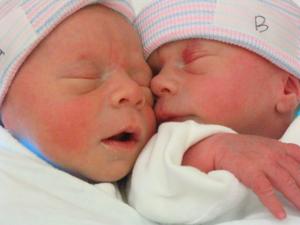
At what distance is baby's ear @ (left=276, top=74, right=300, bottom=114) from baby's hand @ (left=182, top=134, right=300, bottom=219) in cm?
24

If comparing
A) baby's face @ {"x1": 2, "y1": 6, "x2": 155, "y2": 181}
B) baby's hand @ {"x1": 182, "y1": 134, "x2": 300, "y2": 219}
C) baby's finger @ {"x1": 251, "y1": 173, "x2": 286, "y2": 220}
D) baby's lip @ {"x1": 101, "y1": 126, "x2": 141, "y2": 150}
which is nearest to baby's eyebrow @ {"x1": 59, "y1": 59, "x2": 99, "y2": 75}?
baby's face @ {"x1": 2, "y1": 6, "x2": 155, "y2": 181}

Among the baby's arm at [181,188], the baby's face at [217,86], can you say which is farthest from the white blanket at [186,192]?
the baby's face at [217,86]

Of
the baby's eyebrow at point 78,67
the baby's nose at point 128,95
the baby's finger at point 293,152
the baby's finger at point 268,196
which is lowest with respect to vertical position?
the baby's finger at point 268,196

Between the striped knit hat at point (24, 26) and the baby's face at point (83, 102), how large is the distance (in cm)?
2

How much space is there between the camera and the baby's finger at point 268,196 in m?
0.89

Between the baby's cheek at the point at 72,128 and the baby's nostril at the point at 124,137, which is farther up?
the baby's cheek at the point at 72,128

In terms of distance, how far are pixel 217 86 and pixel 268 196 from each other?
34cm

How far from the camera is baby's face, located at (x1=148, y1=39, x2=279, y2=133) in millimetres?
1146

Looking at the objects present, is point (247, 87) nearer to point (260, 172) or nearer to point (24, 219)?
point (260, 172)

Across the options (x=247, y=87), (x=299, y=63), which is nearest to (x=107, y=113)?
(x=247, y=87)

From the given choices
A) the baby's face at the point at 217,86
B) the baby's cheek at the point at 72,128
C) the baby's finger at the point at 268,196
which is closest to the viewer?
the baby's finger at the point at 268,196

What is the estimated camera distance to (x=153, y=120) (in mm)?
1135

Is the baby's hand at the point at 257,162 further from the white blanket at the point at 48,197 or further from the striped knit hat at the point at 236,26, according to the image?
the striped knit hat at the point at 236,26

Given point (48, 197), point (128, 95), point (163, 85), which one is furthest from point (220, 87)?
point (48, 197)
